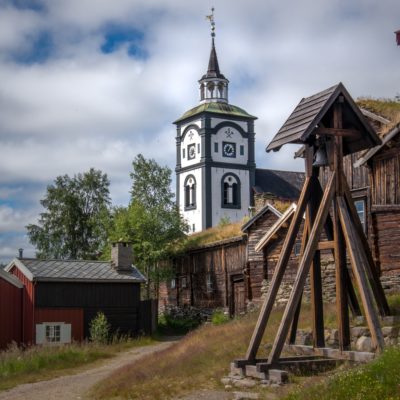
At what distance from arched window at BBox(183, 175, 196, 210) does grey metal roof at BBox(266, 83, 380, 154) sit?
177ft

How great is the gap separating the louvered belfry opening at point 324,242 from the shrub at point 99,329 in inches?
577

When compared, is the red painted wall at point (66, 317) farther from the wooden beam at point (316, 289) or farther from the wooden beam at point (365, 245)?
the wooden beam at point (365, 245)

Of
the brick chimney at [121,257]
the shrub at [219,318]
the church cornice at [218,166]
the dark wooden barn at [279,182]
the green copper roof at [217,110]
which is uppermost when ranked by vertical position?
the green copper roof at [217,110]

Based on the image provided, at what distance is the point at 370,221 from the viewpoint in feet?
74.9

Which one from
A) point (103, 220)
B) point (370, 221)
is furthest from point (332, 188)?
point (103, 220)

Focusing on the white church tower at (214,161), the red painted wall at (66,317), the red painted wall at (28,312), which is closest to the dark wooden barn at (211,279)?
the red painted wall at (66,317)

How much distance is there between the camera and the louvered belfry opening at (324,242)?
12.2m

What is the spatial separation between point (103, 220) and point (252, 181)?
31.0 meters

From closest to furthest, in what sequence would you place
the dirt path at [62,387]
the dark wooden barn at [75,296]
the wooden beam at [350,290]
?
the wooden beam at [350,290] < the dirt path at [62,387] < the dark wooden barn at [75,296]

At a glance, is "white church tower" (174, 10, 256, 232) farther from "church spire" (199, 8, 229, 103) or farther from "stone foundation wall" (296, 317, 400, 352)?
"stone foundation wall" (296, 317, 400, 352)

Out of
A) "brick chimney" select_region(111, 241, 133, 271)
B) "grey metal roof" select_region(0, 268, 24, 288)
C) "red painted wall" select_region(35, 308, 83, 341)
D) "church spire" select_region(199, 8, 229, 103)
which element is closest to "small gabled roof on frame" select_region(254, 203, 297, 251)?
"brick chimney" select_region(111, 241, 133, 271)

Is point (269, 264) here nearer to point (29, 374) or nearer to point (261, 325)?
point (29, 374)

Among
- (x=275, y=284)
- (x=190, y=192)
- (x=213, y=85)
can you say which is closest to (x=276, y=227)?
(x=275, y=284)

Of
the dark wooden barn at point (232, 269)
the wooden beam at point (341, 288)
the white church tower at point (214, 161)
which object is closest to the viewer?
the wooden beam at point (341, 288)
